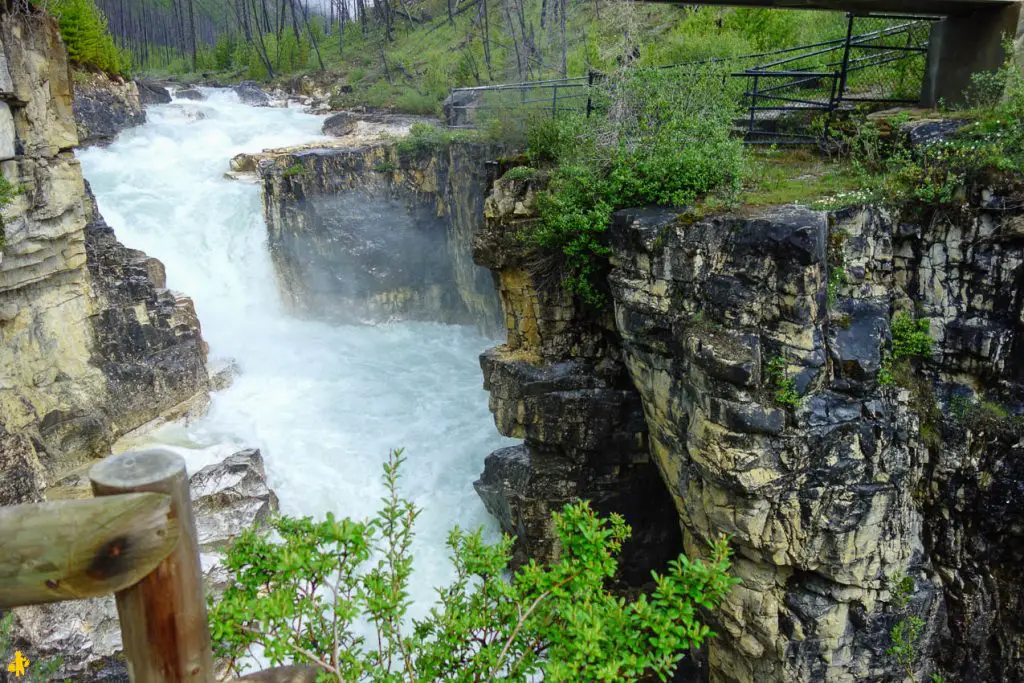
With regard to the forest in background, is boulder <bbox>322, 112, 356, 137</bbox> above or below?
below

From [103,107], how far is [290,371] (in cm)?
1283

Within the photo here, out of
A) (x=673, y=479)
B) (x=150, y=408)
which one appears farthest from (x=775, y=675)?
(x=150, y=408)

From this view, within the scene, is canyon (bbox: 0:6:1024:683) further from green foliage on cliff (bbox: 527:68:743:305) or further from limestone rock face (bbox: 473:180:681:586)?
green foliage on cliff (bbox: 527:68:743:305)

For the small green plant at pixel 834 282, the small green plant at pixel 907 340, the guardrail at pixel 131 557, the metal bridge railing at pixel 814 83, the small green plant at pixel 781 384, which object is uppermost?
the metal bridge railing at pixel 814 83

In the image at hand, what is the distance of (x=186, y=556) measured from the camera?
1924 mm

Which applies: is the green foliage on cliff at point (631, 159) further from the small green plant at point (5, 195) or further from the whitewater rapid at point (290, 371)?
the small green plant at point (5, 195)

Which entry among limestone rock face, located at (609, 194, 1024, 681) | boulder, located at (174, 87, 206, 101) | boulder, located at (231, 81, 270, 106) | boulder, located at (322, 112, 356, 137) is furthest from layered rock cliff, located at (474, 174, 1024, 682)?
boulder, located at (174, 87, 206, 101)

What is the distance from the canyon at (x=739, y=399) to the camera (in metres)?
7.07

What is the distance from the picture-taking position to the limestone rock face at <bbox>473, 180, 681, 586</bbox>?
10.4m

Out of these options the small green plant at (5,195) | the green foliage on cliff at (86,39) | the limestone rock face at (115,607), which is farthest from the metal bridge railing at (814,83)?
the green foliage on cliff at (86,39)

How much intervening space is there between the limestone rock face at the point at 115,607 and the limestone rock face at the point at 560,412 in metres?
3.98

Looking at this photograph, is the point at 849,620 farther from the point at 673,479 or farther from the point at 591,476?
the point at 591,476

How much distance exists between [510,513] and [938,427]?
6.23m

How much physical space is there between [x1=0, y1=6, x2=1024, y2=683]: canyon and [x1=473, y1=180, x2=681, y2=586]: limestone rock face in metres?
0.04
